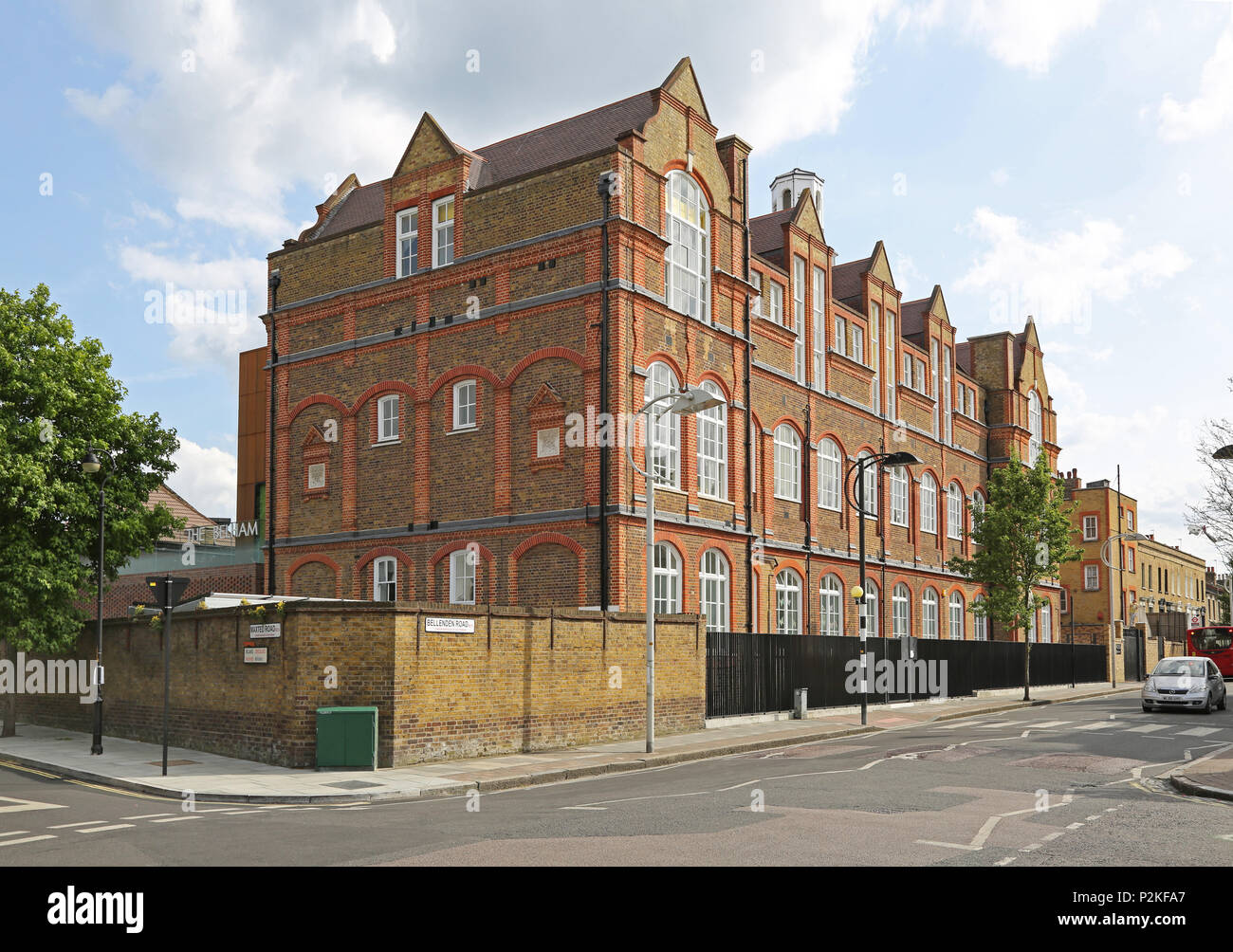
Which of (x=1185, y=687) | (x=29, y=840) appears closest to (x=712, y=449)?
(x=1185, y=687)

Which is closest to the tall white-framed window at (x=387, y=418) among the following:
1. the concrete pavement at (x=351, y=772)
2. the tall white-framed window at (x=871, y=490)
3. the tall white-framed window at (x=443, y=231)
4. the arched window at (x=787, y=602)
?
the tall white-framed window at (x=443, y=231)

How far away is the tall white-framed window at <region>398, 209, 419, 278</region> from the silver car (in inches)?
958

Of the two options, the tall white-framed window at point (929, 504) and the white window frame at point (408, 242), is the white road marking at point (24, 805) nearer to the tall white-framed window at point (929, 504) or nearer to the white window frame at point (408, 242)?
the white window frame at point (408, 242)

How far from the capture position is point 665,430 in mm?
27984

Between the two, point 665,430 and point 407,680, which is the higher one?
point 665,430

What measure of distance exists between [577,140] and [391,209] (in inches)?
231

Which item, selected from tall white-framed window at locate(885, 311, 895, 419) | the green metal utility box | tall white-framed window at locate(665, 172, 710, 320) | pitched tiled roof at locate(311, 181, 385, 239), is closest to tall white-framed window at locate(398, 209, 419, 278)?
pitched tiled roof at locate(311, 181, 385, 239)

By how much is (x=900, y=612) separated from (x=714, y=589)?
594 inches

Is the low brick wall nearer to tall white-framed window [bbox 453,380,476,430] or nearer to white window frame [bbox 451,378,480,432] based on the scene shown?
white window frame [bbox 451,378,480,432]

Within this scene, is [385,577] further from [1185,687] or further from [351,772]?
[1185,687]

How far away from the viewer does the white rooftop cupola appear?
4959cm
